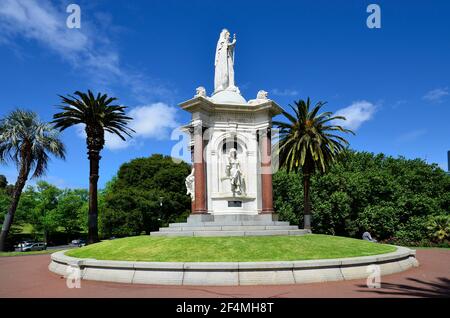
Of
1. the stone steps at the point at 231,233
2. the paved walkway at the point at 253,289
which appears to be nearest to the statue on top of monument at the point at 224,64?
the stone steps at the point at 231,233

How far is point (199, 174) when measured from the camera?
67.4 ft

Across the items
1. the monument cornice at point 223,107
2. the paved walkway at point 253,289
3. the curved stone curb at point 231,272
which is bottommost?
the paved walkway at point 253,289

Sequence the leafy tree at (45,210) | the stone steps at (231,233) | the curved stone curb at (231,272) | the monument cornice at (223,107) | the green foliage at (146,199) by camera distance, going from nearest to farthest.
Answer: the curved stone curb at (231,272), the stone steps at (231,233), the monument cornice at (223,107), the green foliage at (146,199), the leafy tree at (45,210)

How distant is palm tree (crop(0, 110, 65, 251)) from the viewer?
32188 millimetres

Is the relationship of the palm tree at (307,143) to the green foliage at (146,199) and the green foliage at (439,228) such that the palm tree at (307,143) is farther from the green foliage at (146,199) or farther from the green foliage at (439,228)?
the green foliage at (146,199)

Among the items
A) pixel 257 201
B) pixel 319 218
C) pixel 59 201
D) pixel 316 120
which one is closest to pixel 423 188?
pixel 319 218

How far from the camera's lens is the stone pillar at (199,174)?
2040 cm

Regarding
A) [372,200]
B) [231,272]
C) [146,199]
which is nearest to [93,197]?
[146,199]

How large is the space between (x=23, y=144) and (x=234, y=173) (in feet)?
73.2

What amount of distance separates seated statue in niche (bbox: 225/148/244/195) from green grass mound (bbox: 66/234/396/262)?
16.7 ft

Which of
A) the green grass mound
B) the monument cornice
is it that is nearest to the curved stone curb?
the green grass mound

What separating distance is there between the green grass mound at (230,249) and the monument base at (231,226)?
858 mm

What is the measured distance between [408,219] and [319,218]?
9317 millimetres

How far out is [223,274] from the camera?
1180cm
